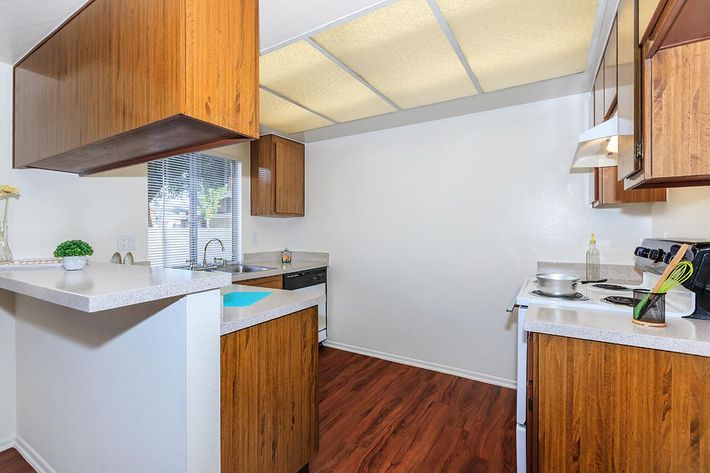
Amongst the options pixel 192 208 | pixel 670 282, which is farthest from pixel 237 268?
pixel 670 282

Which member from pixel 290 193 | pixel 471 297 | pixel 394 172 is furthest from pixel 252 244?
pixel 471 297

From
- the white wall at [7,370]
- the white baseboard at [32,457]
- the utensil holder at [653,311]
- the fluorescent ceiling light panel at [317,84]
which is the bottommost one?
the white baseboard at [32,457]

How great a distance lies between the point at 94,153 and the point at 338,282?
101 inches

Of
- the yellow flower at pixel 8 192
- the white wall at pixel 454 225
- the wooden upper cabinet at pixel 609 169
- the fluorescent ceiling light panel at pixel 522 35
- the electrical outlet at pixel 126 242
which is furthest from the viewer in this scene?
the white wall at pixel 454 225

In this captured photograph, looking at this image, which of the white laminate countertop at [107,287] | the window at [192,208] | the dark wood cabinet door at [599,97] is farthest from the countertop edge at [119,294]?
the dark wood cabinet door at [599,97]

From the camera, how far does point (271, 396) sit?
1.43 meters

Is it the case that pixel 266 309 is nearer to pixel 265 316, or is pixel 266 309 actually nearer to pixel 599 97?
pixel 265 316

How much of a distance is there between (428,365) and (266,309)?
2185 mm

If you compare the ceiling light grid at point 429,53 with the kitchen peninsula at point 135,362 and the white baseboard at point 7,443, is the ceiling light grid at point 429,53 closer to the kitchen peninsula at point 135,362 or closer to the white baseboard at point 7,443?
the kitchen peninsula at point 135,362

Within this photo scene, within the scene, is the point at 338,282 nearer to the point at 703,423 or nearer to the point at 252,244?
the point at 252,244

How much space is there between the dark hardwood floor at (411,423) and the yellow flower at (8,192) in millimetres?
2231

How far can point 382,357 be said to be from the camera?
334cm

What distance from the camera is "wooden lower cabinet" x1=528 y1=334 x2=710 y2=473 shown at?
1015 millimetres

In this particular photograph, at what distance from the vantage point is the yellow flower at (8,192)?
5.60 ft
